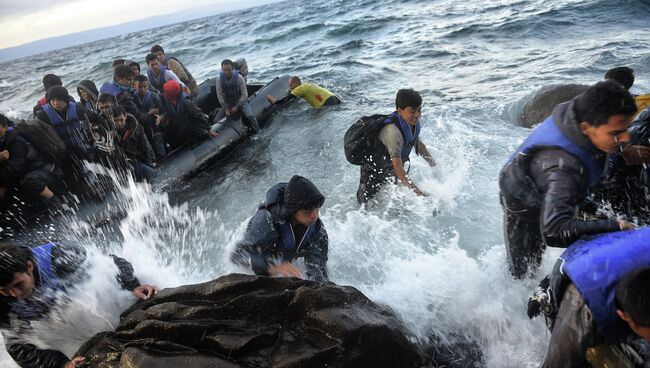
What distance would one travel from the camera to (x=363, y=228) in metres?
5.43

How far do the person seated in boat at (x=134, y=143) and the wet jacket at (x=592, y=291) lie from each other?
21.3 ft

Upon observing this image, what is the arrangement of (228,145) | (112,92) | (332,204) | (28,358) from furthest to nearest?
(228,145)
(112,92)
(332,204)
(28,358)

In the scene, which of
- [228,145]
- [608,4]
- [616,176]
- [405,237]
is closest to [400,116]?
[405,237]

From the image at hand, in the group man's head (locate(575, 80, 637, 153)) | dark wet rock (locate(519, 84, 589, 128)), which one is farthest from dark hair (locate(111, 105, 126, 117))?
dark wet rock (locate(519, 84, 589, 128))

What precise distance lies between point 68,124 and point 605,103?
22.9 ft

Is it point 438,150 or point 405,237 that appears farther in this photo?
point 438,150

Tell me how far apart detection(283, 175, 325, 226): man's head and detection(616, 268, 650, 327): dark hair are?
193 cm

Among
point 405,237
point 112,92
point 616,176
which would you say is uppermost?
point 112,92

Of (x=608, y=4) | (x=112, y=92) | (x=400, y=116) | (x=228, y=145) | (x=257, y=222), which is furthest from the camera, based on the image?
(x=608, y=4)

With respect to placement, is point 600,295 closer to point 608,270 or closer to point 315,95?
point 608,270

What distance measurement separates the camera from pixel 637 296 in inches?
64.1

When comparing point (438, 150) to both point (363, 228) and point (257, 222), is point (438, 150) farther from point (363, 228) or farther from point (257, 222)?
point (257, 222)

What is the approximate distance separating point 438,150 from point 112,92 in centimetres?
620

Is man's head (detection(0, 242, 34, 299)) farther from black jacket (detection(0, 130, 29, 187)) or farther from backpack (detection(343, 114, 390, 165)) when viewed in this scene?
black jacket (detection(0, 130, 29, 187))
